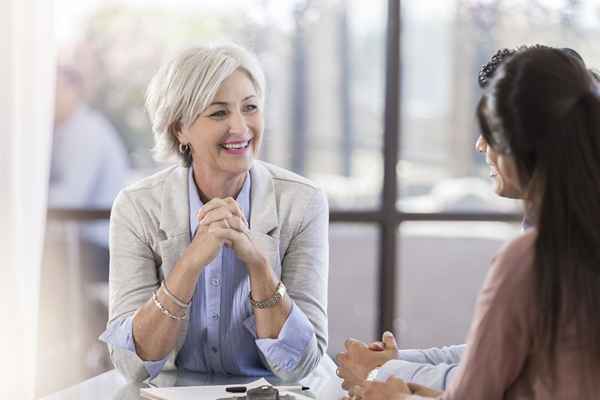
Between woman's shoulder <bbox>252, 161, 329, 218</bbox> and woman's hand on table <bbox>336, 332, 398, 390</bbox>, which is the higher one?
woman's shoulder <bbox>252, 161, 329, 218</bbox>

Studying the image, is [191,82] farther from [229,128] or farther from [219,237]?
[219,237]

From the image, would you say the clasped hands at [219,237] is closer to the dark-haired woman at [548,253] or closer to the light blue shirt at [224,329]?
the light blue shirt at [224,329]

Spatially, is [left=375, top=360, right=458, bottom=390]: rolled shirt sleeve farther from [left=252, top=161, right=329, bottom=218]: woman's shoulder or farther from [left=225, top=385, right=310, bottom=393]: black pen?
[left=252, top=161, right=329, bottom=218]: woman's shoulder

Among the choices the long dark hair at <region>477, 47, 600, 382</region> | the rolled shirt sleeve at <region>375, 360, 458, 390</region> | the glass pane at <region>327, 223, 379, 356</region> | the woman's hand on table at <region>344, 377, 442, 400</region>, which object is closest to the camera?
the long dark hair at <region>477, 47, 600, 382</region>

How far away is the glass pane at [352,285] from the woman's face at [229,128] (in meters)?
1.80

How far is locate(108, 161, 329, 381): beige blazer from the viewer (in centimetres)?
225

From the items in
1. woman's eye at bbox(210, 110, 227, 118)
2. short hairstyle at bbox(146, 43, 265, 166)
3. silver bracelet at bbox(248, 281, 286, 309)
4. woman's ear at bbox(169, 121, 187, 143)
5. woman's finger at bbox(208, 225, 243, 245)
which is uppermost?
short hairstyle at bbox(146, 43, 265, 166)

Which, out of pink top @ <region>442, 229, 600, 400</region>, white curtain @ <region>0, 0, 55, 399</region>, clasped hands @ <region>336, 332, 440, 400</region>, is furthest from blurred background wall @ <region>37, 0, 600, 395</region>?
pink top @ <region>442, 229, 600, 400</region>

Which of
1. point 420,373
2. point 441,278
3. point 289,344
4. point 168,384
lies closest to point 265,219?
point 289,344

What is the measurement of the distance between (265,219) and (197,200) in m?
0.17

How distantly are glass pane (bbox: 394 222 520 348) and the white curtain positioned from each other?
164 cm

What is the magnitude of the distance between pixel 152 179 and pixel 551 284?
126 centimetres

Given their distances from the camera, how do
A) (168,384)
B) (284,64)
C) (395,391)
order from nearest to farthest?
(395,391) < (168,384) < (284,64)

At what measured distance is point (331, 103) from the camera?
13.8ft
